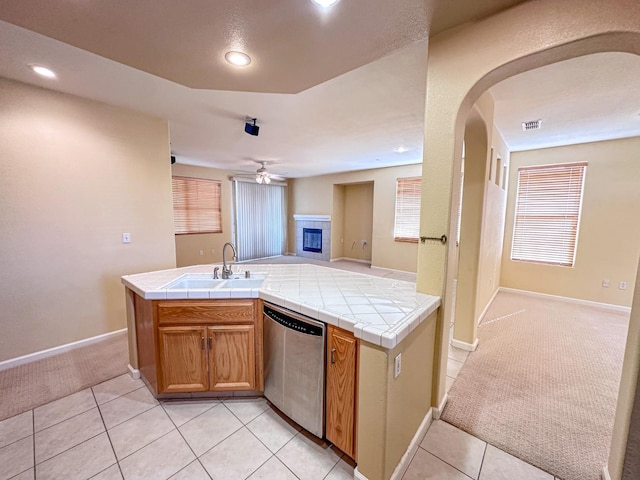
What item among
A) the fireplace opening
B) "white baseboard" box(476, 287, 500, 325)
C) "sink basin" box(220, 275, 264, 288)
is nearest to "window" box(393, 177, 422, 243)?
"white baseboard" box(476, 287, 500, 325)

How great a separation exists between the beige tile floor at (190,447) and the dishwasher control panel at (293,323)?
2.44 feet

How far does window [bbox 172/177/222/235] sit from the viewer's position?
6.02 meters

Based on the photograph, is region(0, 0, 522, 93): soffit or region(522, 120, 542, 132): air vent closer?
region(0, 0, 522, 93): soffit

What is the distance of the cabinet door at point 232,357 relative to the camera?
1.87 meters

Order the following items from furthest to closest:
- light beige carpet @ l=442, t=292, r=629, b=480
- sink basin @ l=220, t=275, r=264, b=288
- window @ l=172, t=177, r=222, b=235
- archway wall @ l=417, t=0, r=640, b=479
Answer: window @ l=172, t=177, r=222, b=235, sink basin @ l=220, t=275, r=264, b=288, light beige carpet @ l=442, t=292, r=629, b=480, archway wall @ l=417, t=0, r=640, b=479

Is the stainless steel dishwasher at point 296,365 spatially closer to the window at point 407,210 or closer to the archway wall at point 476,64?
the archway wall at point 476,64

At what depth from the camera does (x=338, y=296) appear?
5.66 ft

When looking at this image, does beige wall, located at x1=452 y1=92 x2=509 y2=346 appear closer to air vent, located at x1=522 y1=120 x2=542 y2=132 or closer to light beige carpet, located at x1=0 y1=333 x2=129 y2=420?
air vent, located at x1=522 y1=120 x2=542 y2=132

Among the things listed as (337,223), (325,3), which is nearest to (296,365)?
(325,3)

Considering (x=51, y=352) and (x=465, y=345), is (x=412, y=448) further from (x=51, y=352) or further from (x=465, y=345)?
(x=51, y=352)

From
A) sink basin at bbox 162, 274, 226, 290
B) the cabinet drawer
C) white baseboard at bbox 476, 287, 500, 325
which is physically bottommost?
white baseboard at bbox 476, 287, 500, 325

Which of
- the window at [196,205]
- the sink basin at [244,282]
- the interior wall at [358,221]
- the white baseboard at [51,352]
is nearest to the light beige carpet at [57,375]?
the white baseboard at [51,352]

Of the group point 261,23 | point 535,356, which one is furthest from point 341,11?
point 535,356

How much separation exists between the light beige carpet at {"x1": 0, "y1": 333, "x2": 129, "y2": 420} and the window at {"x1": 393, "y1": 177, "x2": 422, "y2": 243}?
5.47 m
